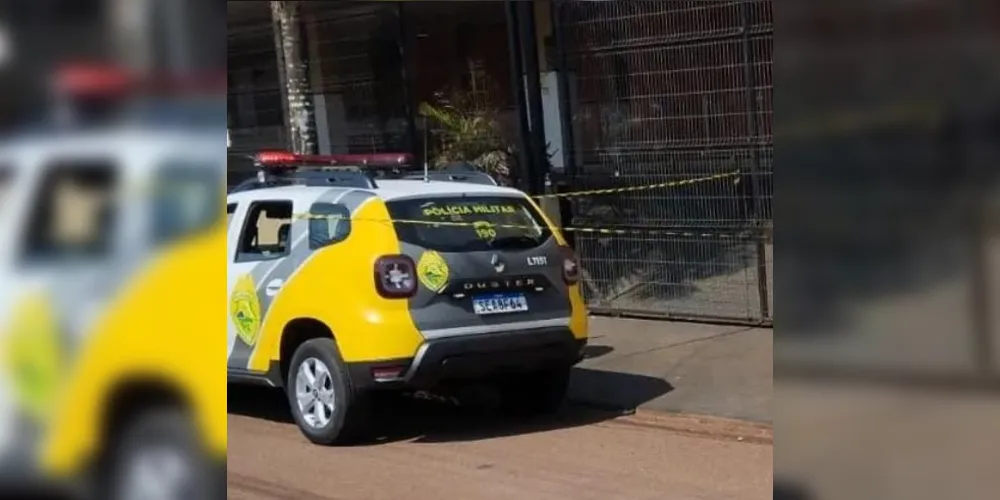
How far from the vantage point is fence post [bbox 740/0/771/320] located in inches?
376

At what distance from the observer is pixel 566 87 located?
11273mm

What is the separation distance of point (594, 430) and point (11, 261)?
5.46 metres

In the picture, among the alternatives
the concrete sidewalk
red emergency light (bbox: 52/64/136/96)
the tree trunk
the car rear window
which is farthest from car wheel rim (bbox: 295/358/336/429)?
the tree trunk

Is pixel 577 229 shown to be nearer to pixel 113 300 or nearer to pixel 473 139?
pixel 473 139

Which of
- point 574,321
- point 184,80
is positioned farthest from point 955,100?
point 574,321

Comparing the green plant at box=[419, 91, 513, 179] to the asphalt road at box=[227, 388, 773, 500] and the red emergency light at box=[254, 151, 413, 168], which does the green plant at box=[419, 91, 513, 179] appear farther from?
the asphalt road at box=[227, 388, 773, 500]

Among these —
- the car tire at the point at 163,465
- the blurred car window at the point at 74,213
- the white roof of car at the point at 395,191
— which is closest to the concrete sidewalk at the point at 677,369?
the white roof of car at the point at 395,191

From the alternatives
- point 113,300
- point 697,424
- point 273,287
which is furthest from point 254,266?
point 113,300

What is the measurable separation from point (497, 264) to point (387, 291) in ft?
2.26

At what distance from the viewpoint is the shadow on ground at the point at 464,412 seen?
7.70 m

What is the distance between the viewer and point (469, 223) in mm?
7414

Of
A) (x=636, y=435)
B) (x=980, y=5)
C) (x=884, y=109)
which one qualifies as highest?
(x=980, y=5)

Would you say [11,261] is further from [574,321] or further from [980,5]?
[574,321]

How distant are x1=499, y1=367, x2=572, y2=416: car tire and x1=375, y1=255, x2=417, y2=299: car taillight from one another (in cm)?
125
